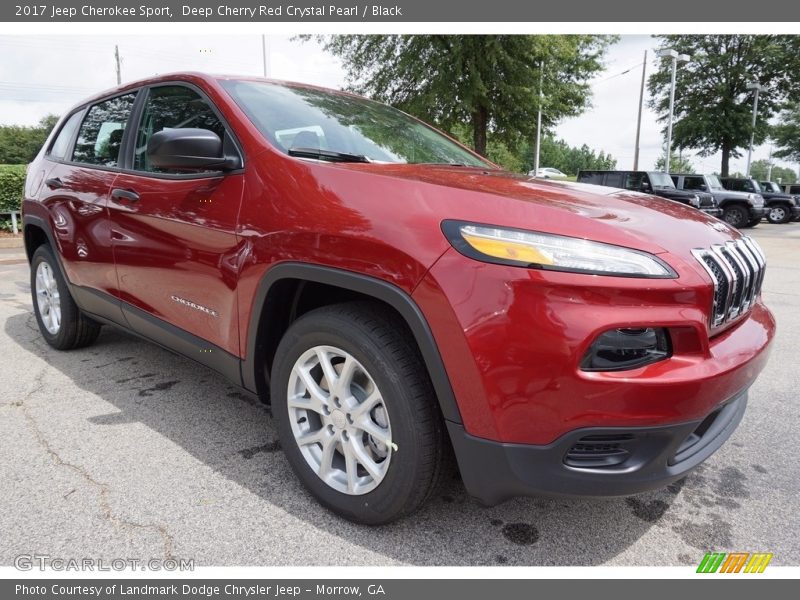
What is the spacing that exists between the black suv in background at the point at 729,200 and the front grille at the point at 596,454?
1819 centimetres

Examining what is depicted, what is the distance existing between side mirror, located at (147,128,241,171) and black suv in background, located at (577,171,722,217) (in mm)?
14941

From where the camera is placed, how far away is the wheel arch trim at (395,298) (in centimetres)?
173

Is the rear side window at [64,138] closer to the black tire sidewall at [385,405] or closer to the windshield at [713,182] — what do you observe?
the black tire sidewall at [385,405]

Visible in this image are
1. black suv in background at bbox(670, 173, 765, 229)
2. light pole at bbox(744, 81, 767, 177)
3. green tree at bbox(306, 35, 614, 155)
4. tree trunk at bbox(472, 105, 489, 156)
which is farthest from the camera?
light pole at bbox(744, 81, 767, 177)

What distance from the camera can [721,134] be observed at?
29469mm

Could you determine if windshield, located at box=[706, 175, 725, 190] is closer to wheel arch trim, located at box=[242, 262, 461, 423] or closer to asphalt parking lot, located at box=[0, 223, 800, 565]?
asphalt parking lot, located at box=[0, 223, 800, 565]

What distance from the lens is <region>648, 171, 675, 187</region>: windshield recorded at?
16.2 meters

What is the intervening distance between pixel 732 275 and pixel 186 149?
6.53 ft

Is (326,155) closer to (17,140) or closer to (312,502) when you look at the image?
(312,502)

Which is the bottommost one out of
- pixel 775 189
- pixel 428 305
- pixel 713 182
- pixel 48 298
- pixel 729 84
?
pixel 48 298

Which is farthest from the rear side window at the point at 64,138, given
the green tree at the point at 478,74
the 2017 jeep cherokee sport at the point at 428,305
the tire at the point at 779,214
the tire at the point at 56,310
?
the tire at the point at 779,214

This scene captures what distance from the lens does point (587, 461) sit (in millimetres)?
1672

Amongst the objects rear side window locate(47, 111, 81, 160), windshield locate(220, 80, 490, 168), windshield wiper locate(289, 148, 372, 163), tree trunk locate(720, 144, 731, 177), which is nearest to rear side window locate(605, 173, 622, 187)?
windshield locate(220, 80, 490, 168)

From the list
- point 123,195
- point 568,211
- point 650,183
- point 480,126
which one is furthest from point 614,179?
point 568,211
